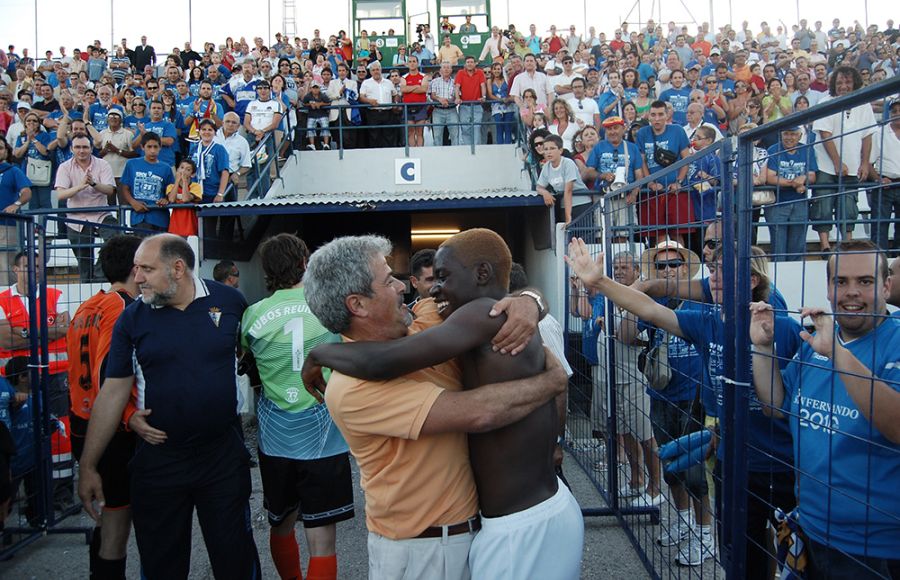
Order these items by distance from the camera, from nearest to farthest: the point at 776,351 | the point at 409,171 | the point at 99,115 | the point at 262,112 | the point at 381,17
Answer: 1. the point at 776,351
2. the point at 262,112
3. the point at 409,171
4. the point at 99,115
5. the point at 381,17

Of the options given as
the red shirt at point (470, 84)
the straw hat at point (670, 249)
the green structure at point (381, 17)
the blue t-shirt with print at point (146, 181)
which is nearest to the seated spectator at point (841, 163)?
the straw hat at point (670, 249)

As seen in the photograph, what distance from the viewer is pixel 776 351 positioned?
2588 mm

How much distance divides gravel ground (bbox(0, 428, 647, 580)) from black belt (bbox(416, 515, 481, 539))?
219 centimetres

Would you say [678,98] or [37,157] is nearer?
[37,157]

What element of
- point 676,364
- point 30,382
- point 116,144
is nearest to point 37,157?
point 116,144

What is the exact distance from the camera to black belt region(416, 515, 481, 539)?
2018 millimetres

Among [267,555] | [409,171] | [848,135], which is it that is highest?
[409,171]

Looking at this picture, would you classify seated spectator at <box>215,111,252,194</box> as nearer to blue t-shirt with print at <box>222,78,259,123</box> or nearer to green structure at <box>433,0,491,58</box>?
blue t-shirt with print at <box>222,78,259,123</box>

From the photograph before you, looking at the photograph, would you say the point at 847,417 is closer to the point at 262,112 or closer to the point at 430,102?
the point at 430,102

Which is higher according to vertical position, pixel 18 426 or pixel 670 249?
pixel 670 249

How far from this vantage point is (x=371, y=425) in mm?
1919

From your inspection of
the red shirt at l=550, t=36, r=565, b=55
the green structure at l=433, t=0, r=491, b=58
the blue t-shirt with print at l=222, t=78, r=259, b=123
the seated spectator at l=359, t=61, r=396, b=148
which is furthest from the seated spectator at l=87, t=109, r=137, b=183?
the red shirt at l=550, t=36, r=565, b=55

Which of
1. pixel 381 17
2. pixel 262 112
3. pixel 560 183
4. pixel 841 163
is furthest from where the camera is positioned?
pixel 381 17

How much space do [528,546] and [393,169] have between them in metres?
10.4
